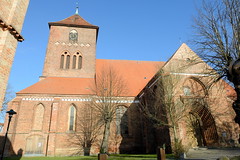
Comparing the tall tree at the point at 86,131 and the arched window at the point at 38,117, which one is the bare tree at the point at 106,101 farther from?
the arched window at the point at 38,117

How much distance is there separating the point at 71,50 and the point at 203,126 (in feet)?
59.1

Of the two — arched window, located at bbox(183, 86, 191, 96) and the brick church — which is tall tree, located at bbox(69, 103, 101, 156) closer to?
the brick church

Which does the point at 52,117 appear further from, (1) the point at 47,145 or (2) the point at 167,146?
(2) the point at 167,146

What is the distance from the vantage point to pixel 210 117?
14.4 metres

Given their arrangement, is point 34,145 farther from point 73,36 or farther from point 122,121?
point 73,36

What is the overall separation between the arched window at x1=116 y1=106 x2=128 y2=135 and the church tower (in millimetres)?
6149

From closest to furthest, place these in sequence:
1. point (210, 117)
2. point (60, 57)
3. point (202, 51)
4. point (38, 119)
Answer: point (202, 51) < point (210, 117) < point (38, 119) < point (60, 57)

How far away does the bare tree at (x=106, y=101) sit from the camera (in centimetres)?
1512

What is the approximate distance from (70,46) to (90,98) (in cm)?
897

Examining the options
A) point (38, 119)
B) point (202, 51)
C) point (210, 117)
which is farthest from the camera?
point (38, 119)

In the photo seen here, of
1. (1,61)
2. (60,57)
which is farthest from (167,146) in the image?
(60,57)

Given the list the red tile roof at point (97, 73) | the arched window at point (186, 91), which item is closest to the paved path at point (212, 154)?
A: the arched window at point (186, 91)

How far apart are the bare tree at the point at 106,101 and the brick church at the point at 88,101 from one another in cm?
94

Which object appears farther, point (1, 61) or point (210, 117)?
point (210, 117)
